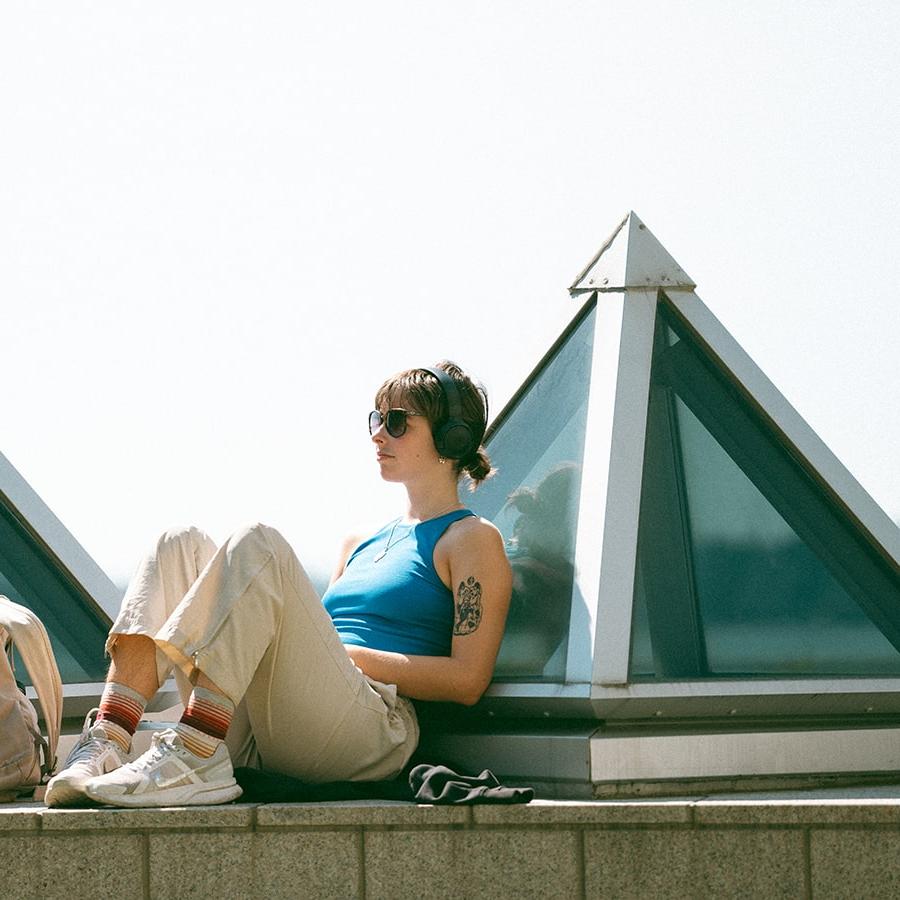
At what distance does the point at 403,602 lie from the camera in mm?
5953

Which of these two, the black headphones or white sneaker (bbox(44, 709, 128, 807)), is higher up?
the black headphones

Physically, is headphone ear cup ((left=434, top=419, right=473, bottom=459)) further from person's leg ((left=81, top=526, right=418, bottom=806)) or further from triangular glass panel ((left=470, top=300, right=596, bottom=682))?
person's leg ((left=81, top=526, right=418, bottom=806))

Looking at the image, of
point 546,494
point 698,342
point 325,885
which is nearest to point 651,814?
point 325,885

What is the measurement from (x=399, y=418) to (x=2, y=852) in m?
2.08

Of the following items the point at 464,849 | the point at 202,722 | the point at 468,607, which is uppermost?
the point at 468,607

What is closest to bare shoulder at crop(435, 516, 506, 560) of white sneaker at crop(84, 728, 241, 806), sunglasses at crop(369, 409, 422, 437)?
sunglasses at crop(369, 409, 422, 437)

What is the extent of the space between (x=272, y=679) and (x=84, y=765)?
2.18 feet

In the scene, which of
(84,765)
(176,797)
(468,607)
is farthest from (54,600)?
(468,607)

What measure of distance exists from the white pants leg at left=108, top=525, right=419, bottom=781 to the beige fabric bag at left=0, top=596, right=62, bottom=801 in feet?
1.86

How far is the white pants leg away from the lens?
5285 millimetres

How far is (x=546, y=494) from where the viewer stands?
6441 mm

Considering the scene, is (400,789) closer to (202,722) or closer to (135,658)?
(202,722)

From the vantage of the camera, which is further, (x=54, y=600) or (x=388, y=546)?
(x=54, y=600)

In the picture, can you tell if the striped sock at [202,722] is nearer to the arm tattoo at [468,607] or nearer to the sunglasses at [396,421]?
the arm tattoo at [468,607]
